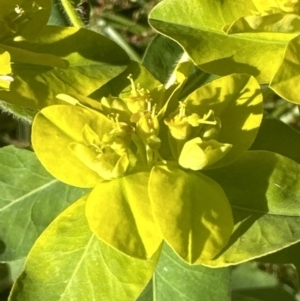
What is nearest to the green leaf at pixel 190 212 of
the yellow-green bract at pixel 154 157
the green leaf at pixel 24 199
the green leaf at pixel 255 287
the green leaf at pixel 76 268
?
the yellow-green bract at pixel 154 157

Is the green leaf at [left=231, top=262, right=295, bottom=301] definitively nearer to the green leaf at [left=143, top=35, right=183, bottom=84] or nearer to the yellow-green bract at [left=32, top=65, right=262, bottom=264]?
the green leaf at [left=143, top=35, right=183, bottom=84]

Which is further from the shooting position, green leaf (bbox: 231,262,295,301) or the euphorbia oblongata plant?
green leaf (bbox: 231,262,295,301)

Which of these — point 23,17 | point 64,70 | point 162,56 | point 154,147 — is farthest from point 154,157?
point 162,56

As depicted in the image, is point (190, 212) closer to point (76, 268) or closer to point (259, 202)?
point (259, 202)

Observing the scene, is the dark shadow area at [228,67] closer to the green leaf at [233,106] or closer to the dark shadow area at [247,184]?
the green leaf at [233,106]

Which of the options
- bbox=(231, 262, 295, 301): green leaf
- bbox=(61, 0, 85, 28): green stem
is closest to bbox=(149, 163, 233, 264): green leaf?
bbox=(61, 0, 85, 28): green stem

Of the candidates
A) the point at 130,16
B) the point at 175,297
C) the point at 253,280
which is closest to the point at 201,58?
the point at 175,297
